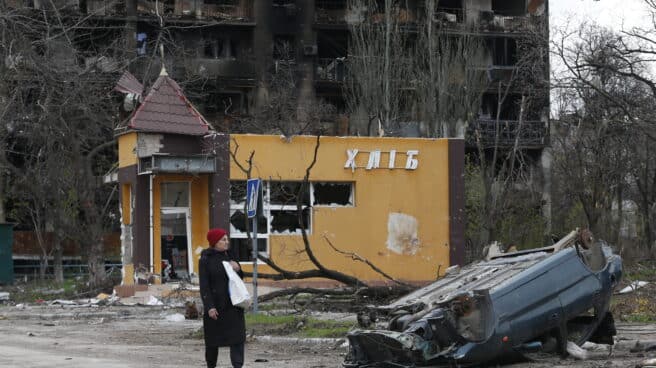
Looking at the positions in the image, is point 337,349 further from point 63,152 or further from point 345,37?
point 345,37

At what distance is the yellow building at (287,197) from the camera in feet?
111

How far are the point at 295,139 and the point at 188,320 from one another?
10.5 meters

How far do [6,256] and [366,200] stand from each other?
17.0 metres

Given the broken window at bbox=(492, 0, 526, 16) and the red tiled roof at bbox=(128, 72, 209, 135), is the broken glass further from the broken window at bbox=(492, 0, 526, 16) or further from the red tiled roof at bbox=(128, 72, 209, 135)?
the broken window at bbox=(492, 0, 526, 16)

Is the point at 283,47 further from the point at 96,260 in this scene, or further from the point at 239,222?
the point at 239,222

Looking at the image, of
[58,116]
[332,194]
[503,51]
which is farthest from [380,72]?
[332,194]

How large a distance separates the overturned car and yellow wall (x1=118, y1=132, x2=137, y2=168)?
19.8 meters

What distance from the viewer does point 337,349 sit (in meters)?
17.3

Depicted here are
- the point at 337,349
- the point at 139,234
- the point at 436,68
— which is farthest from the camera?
the point at 436,68

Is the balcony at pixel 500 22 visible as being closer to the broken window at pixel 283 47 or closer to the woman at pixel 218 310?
the broken window at pixel 283 47

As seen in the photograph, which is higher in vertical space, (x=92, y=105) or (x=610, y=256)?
(x=92, y=105)

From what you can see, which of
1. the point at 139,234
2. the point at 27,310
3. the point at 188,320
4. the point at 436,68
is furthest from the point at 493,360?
the point at 436,68

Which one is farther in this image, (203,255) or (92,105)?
Result: (92,105)

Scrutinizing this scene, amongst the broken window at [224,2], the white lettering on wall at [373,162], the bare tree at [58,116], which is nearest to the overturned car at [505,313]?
the bare tree at [58,116]
